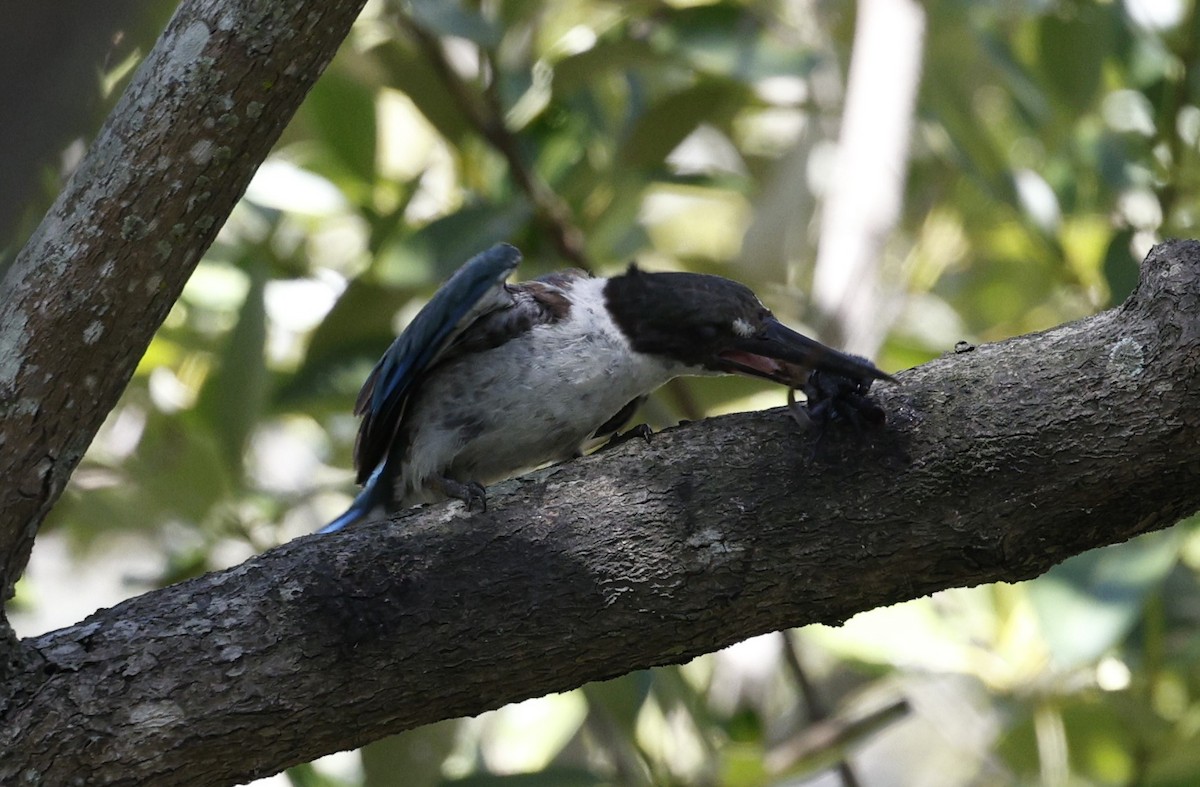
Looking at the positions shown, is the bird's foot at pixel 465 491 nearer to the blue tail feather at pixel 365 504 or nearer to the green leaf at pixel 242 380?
the blue tail feather at pixel 365 504

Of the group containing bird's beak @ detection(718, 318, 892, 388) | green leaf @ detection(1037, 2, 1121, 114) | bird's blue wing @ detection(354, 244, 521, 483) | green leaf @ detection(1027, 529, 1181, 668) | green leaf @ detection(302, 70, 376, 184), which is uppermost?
green leaf @ detection(302, 70, 376, 184)

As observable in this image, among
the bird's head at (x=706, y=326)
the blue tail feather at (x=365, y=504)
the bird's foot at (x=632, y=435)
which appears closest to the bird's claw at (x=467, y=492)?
the bird's foot at (x=632, y=435)

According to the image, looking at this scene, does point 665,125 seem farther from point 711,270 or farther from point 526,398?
point 526,398

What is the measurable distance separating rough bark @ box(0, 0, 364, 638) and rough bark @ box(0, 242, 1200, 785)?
0.33 m

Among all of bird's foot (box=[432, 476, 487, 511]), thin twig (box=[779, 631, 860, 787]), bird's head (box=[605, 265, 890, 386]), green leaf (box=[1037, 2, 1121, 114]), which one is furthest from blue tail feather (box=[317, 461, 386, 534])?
green leaf (box=[1037, 2, 1121, 114])

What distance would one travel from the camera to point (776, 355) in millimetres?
2756

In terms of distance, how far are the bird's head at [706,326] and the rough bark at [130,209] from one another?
102 centimetres

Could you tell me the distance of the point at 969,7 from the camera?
4184 mm

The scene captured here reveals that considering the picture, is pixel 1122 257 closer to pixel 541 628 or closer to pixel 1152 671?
pixel 1152 671

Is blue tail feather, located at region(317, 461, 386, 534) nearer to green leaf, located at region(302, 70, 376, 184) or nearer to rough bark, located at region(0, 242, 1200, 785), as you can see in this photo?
rough bark, located at region(0, 242, 1200, 785)

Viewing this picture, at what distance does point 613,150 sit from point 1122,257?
1461 millimetres

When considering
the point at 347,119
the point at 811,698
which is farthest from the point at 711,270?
the point at 811,698

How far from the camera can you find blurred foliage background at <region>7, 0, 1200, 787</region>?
336 cm

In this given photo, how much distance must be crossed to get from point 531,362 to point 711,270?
5.16 feet
